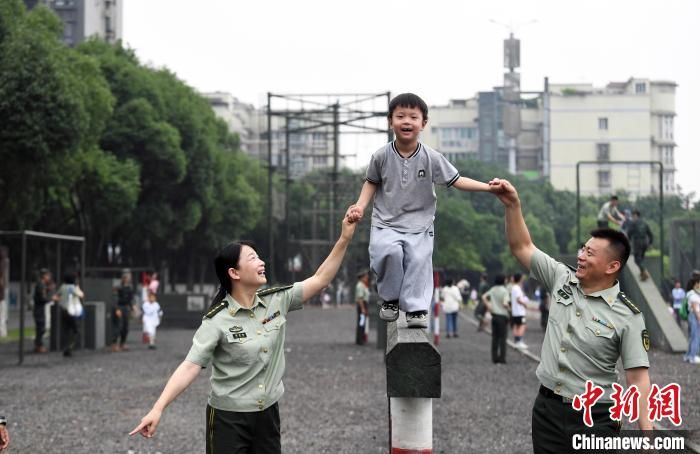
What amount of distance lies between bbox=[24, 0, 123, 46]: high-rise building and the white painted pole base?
235 feet

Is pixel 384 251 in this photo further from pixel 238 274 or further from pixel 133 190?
pixel 133 190

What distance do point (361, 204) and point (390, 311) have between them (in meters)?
0.71

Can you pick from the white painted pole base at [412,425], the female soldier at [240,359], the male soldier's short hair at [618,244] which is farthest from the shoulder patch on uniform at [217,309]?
the male soldier's short hair at [618,244]

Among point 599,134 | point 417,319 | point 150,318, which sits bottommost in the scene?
point 150,318

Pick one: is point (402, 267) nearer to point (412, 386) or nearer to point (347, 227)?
point (347, 227)

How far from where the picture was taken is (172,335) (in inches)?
1438

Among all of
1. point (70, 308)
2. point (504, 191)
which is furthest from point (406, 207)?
point (70, 308)

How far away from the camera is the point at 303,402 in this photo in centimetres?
1709

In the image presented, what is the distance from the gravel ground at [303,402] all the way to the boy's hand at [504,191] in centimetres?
612

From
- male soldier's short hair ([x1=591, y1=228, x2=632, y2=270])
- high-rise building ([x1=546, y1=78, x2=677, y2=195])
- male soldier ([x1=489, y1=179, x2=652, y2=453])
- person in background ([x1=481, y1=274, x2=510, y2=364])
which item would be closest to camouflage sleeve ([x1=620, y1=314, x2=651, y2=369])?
male soldier ([x1=489, y1=179, x2=652, y2=453])

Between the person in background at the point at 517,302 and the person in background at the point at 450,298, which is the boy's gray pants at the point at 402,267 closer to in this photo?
the person in background at the point at 517,302

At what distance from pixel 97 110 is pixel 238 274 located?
33432 millimetres

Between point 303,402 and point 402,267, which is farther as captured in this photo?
point 303,402

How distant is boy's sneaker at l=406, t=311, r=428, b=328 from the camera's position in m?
6.68
